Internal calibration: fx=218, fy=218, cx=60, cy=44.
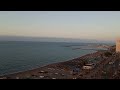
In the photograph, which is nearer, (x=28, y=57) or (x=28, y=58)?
(x=28, y=58)
